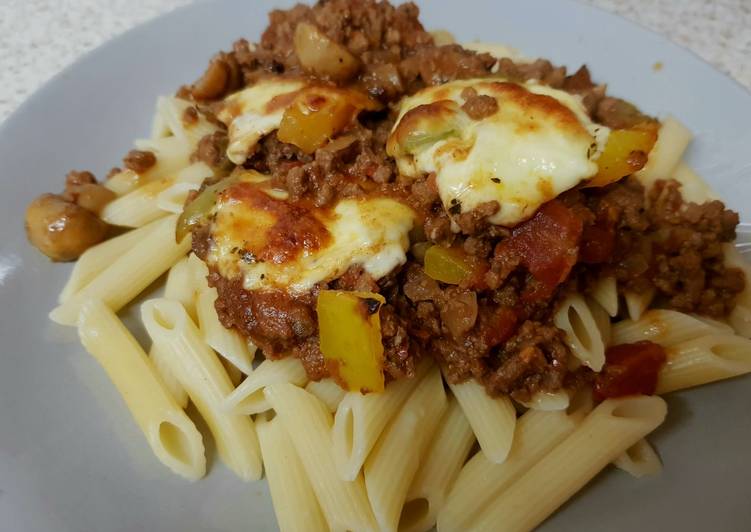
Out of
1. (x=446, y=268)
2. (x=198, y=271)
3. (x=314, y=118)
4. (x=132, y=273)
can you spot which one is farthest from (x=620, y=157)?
(x=132, y=273)

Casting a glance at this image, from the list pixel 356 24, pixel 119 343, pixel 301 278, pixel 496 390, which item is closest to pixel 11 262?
pixel 119 343

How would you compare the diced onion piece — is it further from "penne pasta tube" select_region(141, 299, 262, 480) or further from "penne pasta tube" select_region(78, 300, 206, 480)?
"penne pasta tube" select_region(78, 300, 206, 480)

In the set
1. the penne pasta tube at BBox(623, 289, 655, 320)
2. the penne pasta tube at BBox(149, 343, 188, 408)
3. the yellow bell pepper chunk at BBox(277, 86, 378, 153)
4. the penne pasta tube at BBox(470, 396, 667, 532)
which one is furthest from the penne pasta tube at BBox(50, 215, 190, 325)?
the penne pasta tube at BBox(623, 289, 655, 320)

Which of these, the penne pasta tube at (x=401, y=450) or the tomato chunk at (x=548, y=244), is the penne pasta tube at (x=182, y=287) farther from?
the tomato chunk at (x=548, y=244)

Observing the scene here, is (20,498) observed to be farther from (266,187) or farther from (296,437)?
(266,187)

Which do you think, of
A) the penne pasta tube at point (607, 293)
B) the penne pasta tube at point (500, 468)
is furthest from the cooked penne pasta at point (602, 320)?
the penne pasta tube at point (500, 468)

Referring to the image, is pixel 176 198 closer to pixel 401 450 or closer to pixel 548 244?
pixel 401 450

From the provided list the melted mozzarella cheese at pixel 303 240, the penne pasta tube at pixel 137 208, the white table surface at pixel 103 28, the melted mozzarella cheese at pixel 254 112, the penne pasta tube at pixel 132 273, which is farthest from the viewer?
the white table surface at pixel 103 28
